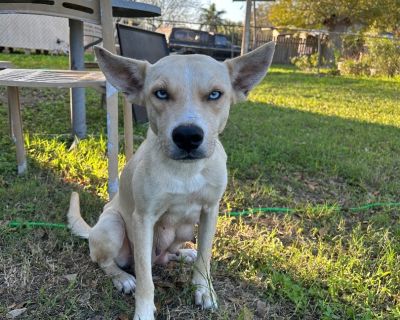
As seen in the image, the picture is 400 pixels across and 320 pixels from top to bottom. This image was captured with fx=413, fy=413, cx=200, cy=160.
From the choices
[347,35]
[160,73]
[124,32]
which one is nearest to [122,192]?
[160,73]

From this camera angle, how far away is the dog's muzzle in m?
1.85

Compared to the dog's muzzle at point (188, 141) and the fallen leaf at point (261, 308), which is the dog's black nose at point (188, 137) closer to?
the dog's muzzle at point (188, 141)

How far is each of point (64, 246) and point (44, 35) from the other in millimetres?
18235

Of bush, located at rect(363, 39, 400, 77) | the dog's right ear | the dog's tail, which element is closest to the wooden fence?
bush, located at rect(363, 39, 400, 77)

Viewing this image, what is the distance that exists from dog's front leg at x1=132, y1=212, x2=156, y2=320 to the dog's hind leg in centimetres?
27

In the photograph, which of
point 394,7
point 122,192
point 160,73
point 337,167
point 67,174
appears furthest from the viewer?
point 394,7

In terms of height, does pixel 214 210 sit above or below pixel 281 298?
above

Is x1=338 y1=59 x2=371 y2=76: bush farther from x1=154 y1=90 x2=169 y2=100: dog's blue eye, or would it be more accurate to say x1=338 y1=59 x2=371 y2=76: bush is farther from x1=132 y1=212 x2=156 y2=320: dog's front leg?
x1=132 y1=212 x2=156 y2=320: dog's front leg

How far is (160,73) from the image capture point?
2047mm

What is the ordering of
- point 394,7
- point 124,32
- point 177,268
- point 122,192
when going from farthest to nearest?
point 394,7, point 124,32, point 177,268, point 122,192

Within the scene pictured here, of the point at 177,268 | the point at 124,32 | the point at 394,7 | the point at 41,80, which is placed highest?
the point at 394,7

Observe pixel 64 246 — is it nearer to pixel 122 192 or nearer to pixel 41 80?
pixel 122 192

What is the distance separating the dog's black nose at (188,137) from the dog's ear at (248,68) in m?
0.50

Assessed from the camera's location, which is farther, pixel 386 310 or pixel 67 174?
pixel 67 174
